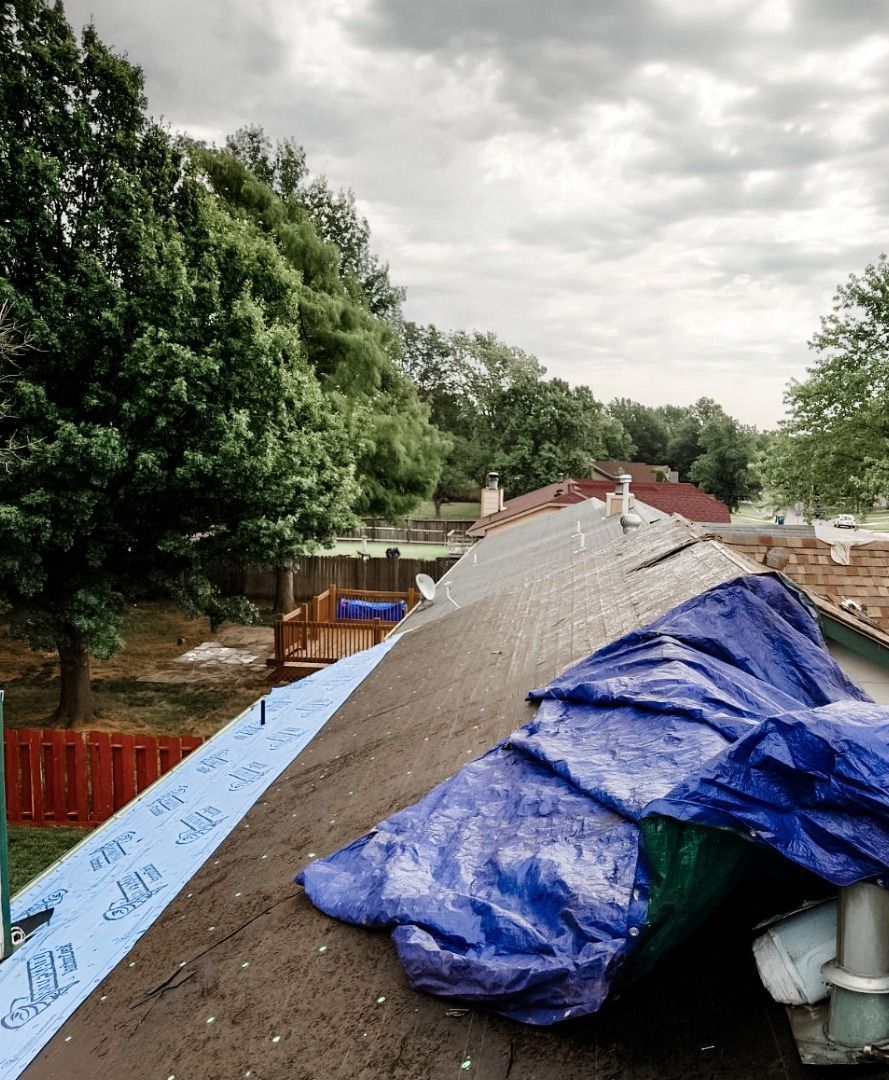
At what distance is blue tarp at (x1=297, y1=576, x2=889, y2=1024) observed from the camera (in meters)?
2.09

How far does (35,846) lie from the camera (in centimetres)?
1000

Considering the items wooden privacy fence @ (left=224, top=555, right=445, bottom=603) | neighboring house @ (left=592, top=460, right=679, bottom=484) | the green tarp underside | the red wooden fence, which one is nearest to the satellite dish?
the red wooden fence

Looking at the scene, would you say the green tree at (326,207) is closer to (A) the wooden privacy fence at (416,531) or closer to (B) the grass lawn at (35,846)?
(B) the grass lawn at (35,846)

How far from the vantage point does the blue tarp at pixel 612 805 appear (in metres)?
2.09

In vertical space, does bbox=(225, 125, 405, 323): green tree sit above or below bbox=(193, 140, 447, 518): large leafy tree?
above

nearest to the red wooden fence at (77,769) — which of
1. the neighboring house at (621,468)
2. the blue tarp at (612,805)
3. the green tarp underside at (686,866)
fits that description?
the blue tarp at (612,805)

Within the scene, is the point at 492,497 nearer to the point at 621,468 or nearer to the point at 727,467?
the point at 621,468

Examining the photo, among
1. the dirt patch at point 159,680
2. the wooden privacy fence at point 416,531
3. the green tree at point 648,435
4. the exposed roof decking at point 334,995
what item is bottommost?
the dirt patch at point 159,680

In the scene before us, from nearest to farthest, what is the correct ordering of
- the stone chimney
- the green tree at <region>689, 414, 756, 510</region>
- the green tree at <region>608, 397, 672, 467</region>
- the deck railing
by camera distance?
1. the deck railing
2. the stone chimney
3. the green tree at <region>689, 414, 756, 510</region>
4. the green tree at <region>608, 397, 672, 467</region>

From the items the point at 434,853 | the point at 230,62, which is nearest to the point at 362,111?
the point at 230,62

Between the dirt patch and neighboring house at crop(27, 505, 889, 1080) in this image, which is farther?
the dirt patch

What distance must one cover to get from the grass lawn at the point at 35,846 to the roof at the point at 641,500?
19494mm

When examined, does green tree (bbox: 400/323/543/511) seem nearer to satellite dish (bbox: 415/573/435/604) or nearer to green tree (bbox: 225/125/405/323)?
green tree (bbox: 225/125/405/323)

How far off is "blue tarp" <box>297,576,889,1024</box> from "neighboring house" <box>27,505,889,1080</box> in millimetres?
160
